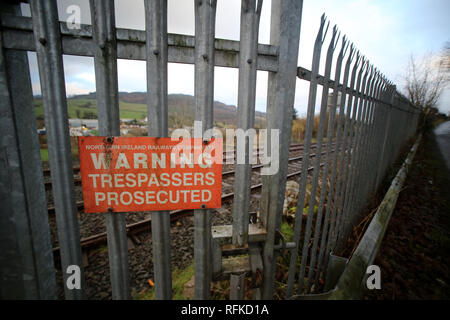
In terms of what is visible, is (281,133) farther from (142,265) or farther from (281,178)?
(142,265)

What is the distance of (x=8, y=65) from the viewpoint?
0.95 metres

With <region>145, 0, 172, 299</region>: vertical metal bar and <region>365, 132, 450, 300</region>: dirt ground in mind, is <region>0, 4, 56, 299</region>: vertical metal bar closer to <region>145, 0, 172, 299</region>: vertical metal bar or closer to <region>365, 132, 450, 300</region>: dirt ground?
<region>145, 0, 172, 299</region>: vertical metal bar

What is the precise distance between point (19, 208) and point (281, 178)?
156cm

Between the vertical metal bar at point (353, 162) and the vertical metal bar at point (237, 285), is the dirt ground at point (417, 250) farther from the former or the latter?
the vertical metal bar at point (237, 285)

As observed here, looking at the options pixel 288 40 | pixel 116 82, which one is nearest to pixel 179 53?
pixel 116 82

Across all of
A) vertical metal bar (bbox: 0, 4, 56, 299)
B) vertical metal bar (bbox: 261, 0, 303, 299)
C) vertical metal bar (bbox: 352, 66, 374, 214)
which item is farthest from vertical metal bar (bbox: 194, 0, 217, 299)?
vertical metal bar (bbox: 352, 66, 374, 214)

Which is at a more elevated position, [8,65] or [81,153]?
[8,65]

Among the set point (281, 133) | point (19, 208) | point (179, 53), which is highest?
point (179, 53)

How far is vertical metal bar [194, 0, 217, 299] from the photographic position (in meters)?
1.05

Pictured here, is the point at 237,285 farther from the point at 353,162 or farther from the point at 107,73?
the point at 353,162

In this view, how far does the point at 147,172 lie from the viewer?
3.76 ft

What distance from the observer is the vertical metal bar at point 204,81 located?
1051 millimetres

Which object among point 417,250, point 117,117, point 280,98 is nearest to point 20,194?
point 117,117

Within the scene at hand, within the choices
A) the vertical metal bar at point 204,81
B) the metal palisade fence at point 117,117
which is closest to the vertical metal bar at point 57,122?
the metal palisade fence at point 117,117
